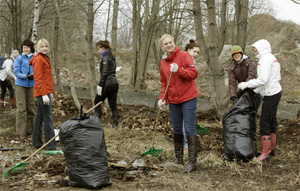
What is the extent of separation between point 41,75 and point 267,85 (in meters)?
3.21

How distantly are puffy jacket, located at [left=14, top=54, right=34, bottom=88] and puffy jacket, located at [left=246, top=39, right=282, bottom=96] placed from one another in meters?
3.65

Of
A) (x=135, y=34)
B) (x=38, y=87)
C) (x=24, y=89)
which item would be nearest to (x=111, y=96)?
(x=24, y=89)

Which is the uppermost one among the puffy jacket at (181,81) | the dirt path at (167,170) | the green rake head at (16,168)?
the puffy jacket at (181,81)

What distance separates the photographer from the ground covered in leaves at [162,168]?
11.7ft

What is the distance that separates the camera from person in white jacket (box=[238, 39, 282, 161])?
15.0 ft

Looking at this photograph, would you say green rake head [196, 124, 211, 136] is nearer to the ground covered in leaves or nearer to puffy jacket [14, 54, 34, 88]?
the ground covered in leaves

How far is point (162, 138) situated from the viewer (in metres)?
6.28

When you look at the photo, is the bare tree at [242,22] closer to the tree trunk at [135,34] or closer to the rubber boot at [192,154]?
the rubber boot at [192,154]

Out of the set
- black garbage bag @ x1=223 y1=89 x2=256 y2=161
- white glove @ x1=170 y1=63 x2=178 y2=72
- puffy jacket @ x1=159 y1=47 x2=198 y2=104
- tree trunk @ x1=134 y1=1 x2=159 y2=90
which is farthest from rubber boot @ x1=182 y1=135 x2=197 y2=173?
tree trunk @ x1=134 y1=1 x2=159 y2=90

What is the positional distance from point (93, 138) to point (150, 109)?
20.1 ft

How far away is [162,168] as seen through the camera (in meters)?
4.20

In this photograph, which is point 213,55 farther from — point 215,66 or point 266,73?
point 266,73

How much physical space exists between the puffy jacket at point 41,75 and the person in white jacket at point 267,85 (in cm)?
287

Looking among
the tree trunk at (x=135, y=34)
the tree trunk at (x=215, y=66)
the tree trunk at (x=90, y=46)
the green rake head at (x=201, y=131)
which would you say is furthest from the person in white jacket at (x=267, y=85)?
the tree trunk at (x=135, y=34)
